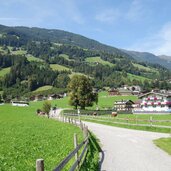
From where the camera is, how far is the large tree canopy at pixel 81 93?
105 metres

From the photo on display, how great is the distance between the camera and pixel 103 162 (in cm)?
1933

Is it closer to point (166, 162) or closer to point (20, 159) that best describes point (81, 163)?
point (20, 159)

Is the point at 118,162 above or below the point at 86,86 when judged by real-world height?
below

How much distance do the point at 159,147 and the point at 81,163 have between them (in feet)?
37.7

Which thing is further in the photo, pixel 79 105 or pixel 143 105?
pixel 143 105

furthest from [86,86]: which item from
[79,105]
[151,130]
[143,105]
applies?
[151,130]

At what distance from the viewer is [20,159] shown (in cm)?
1841

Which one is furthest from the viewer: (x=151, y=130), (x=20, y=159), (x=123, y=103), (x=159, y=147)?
(x=123, y=103)

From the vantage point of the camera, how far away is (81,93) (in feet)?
346

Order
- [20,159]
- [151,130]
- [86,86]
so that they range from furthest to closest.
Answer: [86,86] → [151,130] → [20,159]

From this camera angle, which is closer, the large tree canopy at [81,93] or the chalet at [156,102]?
the large tree canopy at [81,93]

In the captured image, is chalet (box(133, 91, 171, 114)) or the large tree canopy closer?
the large tree canopy

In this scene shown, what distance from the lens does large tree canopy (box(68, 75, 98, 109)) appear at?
105 meters

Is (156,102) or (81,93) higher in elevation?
(81,93)
